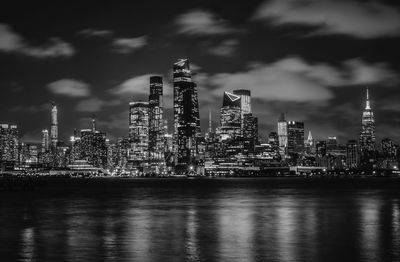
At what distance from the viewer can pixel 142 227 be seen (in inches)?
1722

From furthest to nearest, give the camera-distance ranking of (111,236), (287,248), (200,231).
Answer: (200,231)
(111,236)
(287,248)

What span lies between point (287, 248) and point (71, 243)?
13.1 meters

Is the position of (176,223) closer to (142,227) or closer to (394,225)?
(142,227)

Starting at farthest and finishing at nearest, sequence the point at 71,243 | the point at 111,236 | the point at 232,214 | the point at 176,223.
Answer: the point at 232,214 < the point at 176,223 < the point at 111,236 < the point at 71,243

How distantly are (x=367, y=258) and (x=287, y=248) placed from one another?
485cm

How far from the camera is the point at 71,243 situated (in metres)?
34.0

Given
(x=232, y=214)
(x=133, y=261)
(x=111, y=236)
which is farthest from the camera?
(x=232, y=214)

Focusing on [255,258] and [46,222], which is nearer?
[255,258]

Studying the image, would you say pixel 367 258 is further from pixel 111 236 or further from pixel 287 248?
pixel 111 236

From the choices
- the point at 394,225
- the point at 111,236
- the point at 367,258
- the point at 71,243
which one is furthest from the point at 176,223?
the point at 367,258

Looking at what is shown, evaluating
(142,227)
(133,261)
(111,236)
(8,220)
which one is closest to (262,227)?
(142,227)

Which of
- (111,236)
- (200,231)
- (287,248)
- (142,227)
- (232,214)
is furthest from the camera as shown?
(232,214)

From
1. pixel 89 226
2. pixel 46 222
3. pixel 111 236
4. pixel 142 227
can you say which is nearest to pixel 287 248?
pixel 111 236

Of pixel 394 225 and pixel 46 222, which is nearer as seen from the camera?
pixel 394 225
